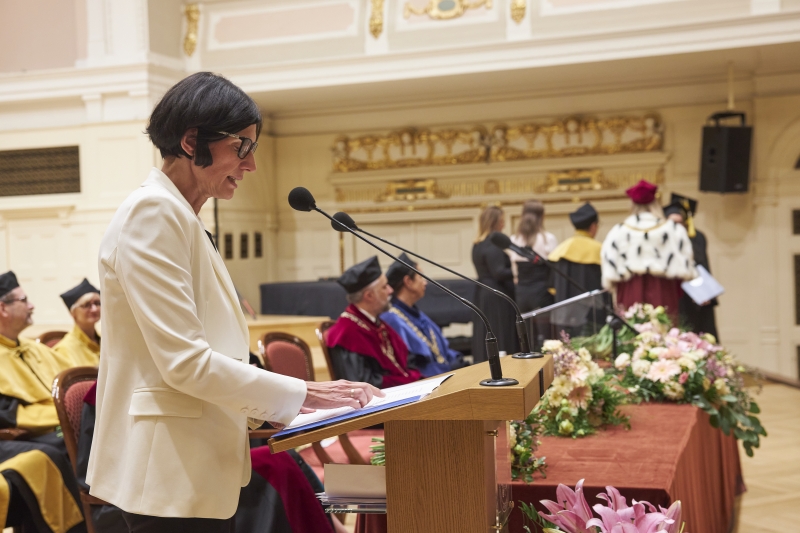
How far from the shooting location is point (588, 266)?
6895 mm

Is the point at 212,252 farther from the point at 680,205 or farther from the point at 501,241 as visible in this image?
the point at 680,205

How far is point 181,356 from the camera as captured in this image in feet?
4.56

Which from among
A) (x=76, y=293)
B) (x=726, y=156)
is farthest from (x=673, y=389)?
(x=726, y=156)

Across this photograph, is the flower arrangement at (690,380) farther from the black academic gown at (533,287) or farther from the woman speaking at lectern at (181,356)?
the black academic gown at (533,287)

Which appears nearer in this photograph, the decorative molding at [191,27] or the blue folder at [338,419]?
the blue folder at [338,419]

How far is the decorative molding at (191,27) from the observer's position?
8992 millimetres

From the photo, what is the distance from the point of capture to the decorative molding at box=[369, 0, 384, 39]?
843 cm

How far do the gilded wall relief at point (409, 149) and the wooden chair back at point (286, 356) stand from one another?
19.9ft

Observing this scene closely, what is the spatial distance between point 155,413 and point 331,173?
902 cm

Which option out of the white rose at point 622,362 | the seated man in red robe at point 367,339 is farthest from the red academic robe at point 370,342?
the white rose at point 622,362

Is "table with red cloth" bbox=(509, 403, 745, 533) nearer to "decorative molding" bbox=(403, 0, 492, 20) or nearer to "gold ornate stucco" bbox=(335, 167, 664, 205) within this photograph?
"decorative molding" bbox=(403, 0, 492, 20)

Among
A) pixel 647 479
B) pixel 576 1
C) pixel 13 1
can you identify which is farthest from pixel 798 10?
pixel 13 1

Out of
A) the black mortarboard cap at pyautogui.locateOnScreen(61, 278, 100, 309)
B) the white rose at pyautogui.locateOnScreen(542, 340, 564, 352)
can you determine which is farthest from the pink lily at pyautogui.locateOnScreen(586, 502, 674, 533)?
the black mortarboard cap at pyautogui.locateOnScreen(61, 278, 100, 309)

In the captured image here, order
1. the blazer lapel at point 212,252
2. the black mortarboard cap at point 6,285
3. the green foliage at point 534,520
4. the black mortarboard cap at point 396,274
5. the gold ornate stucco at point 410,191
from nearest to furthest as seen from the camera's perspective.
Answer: the blazer lapel at point 212,252 → the green foliage at point 534,520 → the black mortarboard cap at point 6,285 → the black mortarboard cap at point 396,274 → the gold ornate stucco at point 410,191
